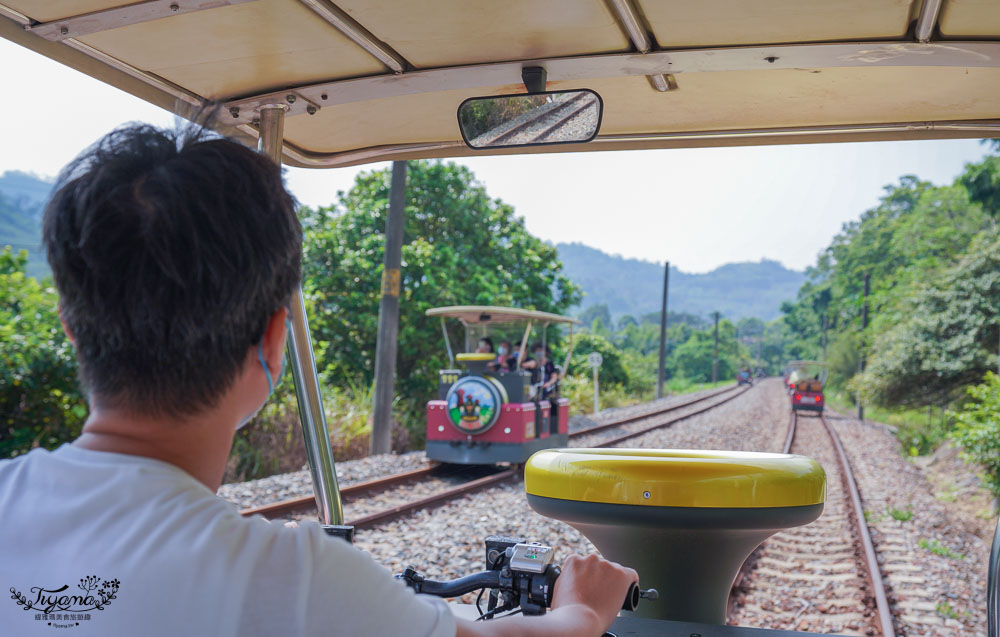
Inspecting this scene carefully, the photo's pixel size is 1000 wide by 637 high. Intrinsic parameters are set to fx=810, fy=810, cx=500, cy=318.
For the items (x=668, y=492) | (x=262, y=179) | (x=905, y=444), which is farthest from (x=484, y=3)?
(x=905, y=444)

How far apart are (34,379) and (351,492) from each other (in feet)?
12.9

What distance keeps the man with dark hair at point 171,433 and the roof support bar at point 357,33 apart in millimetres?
811

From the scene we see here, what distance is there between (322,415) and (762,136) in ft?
5.13

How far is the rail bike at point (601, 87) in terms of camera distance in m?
1.83

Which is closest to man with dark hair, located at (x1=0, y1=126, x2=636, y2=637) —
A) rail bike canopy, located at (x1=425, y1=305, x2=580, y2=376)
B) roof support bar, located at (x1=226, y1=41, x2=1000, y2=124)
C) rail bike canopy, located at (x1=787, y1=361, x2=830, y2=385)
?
roof support bar, located at (x1=226, y1=41, x2=1000, y2=124)

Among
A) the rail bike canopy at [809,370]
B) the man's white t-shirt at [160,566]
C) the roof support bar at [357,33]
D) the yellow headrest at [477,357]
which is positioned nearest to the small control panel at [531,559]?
the man's white t-shirt at [160,566]

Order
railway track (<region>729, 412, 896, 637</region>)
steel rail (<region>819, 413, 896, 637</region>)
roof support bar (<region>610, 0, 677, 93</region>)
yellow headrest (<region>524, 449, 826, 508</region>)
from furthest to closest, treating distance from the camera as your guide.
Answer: railway track (<region>729, 412, 896, 637</region>) → steel rail (<region>819, 413, 896, 637</region>) → yellow headrest (<region>524, 449, 826, 508</region>) → roof support bar (<region>610, 0, 677, 93</region>)

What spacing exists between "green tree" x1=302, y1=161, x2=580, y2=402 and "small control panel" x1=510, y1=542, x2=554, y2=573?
15.1m

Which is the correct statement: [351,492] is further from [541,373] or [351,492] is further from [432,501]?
[541,373]

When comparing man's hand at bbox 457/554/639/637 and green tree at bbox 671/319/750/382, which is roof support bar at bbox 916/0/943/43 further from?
green tree at bbox 671/319/750/382

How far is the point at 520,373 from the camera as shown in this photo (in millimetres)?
11234

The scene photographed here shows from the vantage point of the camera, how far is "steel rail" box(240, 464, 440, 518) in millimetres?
7152

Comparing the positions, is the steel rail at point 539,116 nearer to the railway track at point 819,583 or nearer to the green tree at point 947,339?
the railway track at point 819,583

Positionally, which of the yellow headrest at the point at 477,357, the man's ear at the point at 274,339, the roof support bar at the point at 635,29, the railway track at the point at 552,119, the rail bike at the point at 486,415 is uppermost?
the roof support bar at the point at 635,29
